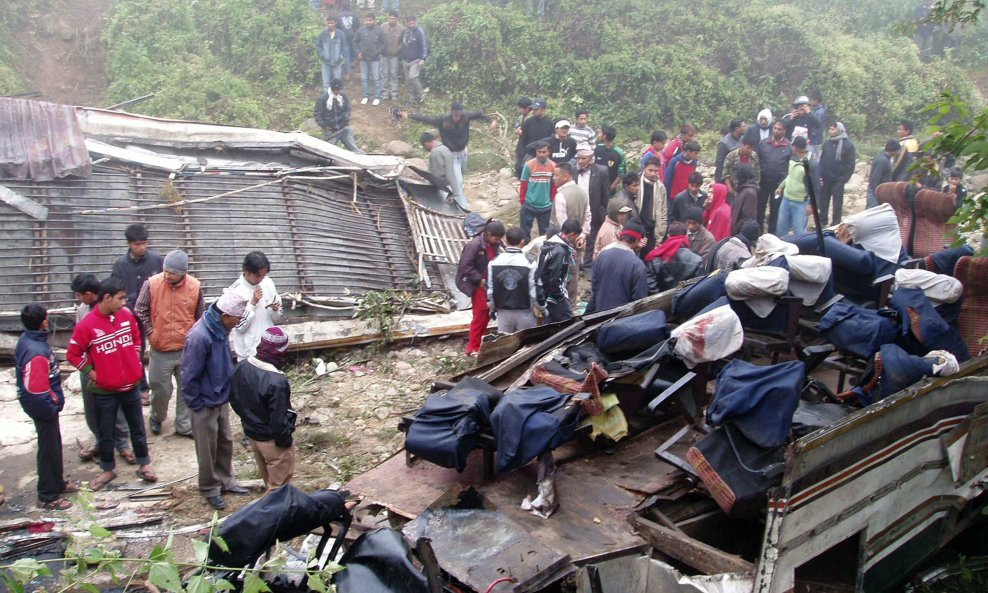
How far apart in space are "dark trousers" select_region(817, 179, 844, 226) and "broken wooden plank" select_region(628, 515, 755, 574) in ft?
28.6

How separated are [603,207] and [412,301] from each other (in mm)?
2725

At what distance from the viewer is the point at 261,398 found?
210 inches

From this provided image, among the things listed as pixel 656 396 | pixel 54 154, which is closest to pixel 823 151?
pixel 656 396

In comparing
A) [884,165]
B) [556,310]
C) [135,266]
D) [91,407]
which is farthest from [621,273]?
[884,165]

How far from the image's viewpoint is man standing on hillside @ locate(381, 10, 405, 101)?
1537 centimetres

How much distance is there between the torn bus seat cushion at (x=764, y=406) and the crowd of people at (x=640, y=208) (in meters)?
2.34

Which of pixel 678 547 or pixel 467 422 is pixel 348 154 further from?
pixel 678 547

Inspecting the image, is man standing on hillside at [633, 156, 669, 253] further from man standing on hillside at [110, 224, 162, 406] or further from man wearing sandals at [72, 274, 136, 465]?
man wearing sandals at [72, 274, 136, 465]

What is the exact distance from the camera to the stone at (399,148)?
1425 cm

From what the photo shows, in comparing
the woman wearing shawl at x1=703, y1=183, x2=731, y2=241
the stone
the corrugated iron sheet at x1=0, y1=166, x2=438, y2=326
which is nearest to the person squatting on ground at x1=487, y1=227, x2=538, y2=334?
the corrugated iron sheet at x1=0, y1=166, x2=438, y2=326

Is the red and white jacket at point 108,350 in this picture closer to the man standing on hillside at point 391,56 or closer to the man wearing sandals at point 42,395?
the man wearing sandals at point 42,395

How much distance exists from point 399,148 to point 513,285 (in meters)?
7.43

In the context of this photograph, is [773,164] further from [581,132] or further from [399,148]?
[399,148]

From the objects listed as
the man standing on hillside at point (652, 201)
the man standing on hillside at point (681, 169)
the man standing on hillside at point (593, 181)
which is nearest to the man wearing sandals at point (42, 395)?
the man standing on hillside at point (593, 181)
